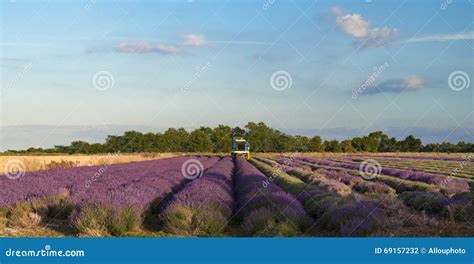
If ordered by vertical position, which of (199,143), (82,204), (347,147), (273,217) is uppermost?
(347,147)

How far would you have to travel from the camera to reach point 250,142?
63281 mm

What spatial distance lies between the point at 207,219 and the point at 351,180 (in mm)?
10739

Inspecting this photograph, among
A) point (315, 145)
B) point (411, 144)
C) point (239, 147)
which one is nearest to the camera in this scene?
point (239, 147)

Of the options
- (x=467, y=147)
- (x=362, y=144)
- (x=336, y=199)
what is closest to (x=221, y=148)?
(x=362, y=144)

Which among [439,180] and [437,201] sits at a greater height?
[439,180]

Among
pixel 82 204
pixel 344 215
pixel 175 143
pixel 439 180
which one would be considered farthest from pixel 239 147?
pixel 344 215

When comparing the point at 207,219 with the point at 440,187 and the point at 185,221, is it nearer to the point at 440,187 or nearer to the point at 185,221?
the point at 185,221

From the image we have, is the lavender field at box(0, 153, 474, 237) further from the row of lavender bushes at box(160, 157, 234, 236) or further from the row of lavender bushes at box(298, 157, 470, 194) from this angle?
the row of lavender bushes at box(298, 157, 470, 194)

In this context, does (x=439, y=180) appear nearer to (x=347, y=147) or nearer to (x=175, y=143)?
(x=175, y=143)

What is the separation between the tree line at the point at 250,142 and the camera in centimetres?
6631

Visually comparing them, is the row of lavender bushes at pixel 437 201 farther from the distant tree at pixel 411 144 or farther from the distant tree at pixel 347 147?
the distant tree at pixel 347 147

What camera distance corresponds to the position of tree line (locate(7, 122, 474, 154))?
2611 inches

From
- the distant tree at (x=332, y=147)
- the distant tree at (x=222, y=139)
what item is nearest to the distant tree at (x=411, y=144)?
the distant tree at (x=332, y=147)

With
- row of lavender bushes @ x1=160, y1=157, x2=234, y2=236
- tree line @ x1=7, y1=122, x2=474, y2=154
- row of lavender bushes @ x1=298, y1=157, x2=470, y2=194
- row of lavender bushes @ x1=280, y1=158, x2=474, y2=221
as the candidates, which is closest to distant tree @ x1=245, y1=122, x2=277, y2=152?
tree line @ x1=7, y1=122, x2=474, y2=154
